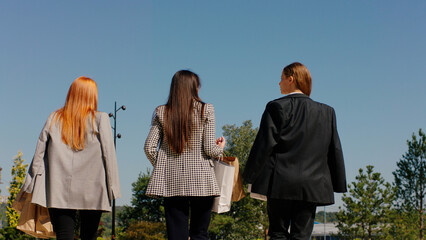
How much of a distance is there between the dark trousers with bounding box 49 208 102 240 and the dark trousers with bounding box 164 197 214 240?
Result: 74 centimetres

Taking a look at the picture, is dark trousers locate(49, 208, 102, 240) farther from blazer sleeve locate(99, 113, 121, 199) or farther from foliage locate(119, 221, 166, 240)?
foliage locate(119, 221, 166, 240)

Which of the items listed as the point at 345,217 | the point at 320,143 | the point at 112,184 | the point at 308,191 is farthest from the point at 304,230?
the point at 345,217

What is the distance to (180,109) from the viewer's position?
445 cm

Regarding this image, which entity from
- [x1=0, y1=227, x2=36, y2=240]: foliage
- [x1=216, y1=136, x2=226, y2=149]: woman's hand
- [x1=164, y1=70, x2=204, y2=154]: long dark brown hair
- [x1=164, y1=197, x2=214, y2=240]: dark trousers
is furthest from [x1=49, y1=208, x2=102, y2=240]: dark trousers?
[x1=0, y1=227, x2=36, y2=240]: foliage

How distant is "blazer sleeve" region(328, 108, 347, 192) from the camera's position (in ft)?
14.7

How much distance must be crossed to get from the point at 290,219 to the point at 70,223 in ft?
6.84

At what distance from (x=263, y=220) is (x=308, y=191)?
45054 mm

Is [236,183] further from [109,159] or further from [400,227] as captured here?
[400,227]

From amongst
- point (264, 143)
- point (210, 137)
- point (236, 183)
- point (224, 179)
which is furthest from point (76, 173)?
point (264, 143)

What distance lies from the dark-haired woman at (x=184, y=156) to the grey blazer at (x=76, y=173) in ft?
1.36

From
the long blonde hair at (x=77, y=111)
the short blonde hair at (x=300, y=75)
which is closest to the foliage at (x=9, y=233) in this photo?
the long blonde hair at (x=77, y=111)

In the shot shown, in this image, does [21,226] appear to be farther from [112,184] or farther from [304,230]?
[304,230]

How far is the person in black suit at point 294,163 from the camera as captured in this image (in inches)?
164

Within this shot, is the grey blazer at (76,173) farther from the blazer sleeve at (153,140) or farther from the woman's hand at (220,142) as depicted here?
the woman's hand at (220,142)
